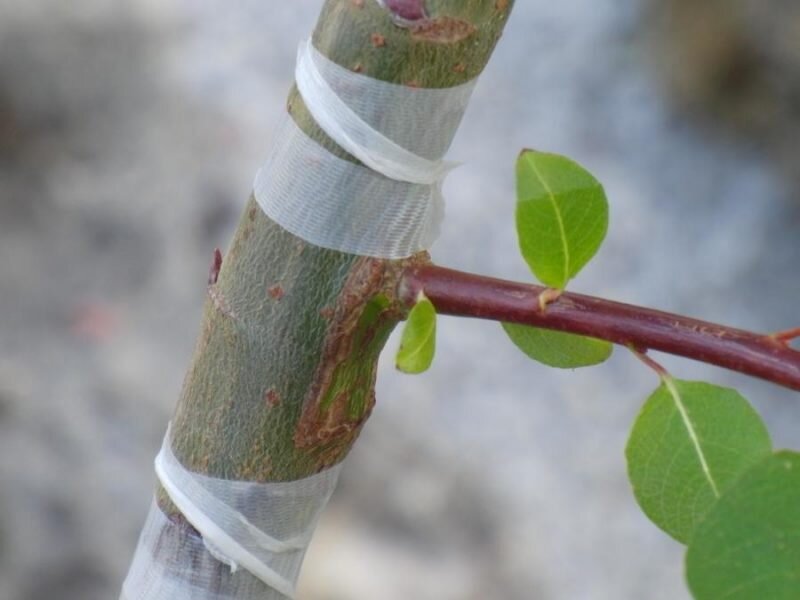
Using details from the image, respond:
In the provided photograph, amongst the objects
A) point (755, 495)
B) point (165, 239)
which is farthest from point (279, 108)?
point (755, 495)

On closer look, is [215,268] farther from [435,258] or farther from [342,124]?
[435,258]

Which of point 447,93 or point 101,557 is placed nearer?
point 447,93

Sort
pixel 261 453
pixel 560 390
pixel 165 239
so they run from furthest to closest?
pixel 165 239 < pixel 560 390 < pixel 261 453

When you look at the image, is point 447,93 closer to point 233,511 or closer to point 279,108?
point 233,511

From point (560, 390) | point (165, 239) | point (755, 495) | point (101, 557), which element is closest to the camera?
point (755, 495)

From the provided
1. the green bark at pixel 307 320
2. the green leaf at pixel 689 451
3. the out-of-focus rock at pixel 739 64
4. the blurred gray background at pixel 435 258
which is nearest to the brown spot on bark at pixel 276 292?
the green bark at pixel 307 320

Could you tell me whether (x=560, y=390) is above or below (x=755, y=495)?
below

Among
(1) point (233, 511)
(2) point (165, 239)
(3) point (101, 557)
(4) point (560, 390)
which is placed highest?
(1) point (233, 511)

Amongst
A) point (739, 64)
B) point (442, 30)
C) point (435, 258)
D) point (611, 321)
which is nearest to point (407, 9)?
point (442, 30)
